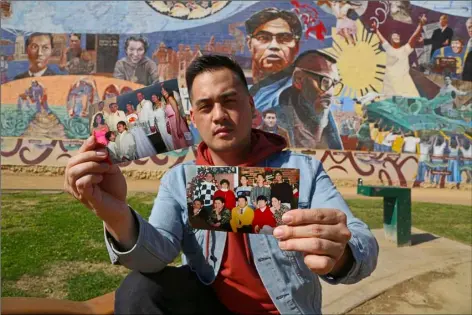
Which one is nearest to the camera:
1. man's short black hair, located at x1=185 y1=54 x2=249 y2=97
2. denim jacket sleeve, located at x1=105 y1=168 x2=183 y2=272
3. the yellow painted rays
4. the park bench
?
denim jacket sleeve, located at x1=105 y1=168 x2=183 y2=272

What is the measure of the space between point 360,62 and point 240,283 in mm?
14134

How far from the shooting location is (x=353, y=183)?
13.8 m

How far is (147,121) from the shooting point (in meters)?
1.43

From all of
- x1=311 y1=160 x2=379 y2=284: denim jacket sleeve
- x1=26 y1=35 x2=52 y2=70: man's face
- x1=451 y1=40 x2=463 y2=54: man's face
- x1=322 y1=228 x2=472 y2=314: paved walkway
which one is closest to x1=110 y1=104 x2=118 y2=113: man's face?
x1=311 y1=160 x2=379 y2=284: denim jacket sleeve

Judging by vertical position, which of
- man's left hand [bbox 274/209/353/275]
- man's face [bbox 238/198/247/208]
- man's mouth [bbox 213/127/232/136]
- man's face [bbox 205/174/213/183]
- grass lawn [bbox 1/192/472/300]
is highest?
man's mouth [bbox 213/127/232/136]

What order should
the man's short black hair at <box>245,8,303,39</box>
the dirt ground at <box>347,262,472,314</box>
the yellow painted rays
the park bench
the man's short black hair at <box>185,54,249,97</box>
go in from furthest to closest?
the man's short black hair at <box>245,8,303,39</box>
the yellow painted rays
the park bench
the dirt ground at <box>347,262,472,314</box>
the man's short black hair at <box>185,54,249,97</box>

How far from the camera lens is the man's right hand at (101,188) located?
4.13ft

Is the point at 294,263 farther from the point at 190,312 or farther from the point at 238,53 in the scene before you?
the point at 238,53

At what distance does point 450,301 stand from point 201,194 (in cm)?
317

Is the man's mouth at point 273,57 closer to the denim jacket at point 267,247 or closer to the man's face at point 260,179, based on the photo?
the denim jacket at point 267,247

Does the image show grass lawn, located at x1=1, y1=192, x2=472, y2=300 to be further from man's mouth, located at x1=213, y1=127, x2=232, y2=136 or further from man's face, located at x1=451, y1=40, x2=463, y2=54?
man's face, located at x1=451, y1=40, x2=463, y2=54

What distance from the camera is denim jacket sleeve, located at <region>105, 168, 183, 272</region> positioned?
1397 millimetres

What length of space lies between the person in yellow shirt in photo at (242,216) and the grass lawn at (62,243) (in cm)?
246

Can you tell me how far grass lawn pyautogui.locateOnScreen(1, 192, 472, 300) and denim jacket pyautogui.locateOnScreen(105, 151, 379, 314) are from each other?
79.8 inches
